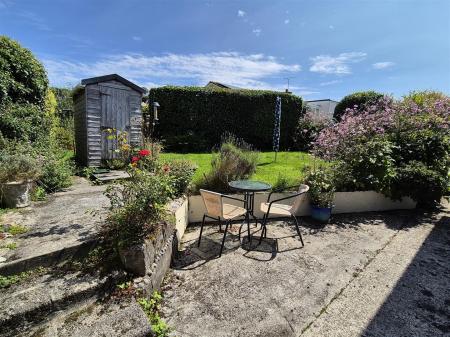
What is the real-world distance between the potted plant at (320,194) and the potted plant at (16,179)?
15.8 feet

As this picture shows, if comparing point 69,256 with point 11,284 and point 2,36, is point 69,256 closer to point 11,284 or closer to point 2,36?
point 11,284

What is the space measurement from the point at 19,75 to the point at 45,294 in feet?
18.5

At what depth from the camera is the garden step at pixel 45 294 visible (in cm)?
185

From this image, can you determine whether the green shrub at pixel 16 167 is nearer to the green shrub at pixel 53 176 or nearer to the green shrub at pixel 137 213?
the green shrub at pixel 53 176

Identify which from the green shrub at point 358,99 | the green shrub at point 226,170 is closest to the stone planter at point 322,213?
the green shrub at point 226,170

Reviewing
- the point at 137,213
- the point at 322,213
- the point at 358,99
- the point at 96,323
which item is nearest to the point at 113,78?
the point at 137,213

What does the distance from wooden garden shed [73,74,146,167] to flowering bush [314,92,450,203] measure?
5301mm

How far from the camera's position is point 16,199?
12.7ft

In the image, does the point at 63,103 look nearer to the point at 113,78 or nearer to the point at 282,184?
the point at 113,78

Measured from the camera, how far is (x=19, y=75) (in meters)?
5.62

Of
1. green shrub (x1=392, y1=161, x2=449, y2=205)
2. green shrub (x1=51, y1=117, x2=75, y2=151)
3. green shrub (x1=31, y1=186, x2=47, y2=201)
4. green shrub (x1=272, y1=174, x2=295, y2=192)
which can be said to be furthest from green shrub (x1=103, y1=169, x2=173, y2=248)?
green shrub (x1=51, y1=117, x2=75, y2=151)

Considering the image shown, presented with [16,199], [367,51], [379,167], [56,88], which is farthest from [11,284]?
[56,88]

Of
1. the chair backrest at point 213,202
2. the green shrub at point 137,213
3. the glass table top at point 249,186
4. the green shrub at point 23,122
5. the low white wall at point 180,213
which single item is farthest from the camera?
the green shrub at point 23,122

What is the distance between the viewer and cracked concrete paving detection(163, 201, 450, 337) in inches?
90.0
